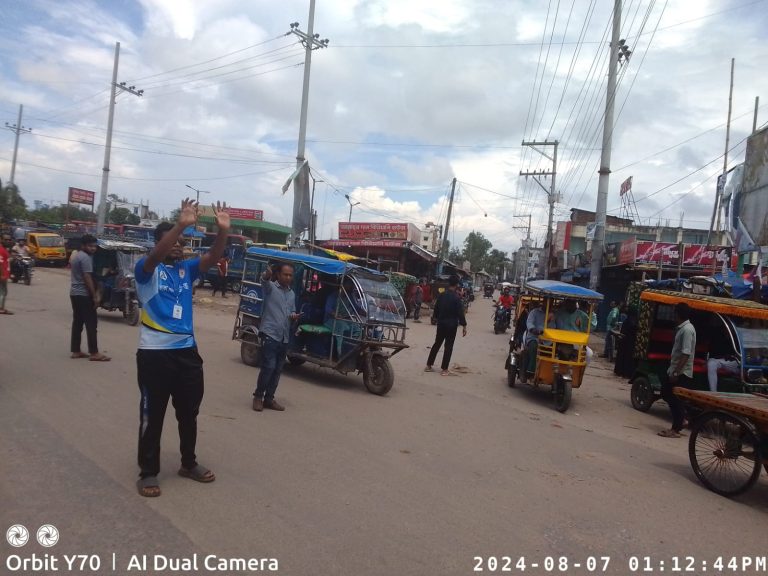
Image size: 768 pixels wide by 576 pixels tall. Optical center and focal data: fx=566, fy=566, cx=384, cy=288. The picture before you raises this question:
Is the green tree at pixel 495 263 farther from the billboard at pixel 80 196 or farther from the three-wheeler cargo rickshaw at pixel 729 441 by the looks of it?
the three-wheeler cargo rickshaw at pixel 729 441

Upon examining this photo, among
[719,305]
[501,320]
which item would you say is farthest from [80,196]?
[719,305]

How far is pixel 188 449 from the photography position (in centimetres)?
430

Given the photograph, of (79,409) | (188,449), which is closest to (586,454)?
(188,449)

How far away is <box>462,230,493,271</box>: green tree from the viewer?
341ft

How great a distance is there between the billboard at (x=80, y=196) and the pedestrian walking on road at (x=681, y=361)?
7446 cm

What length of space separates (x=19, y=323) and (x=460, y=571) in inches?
455

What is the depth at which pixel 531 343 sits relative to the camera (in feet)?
31.3

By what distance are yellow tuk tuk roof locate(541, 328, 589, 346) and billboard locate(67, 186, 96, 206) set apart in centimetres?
7239

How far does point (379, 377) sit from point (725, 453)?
4603mm

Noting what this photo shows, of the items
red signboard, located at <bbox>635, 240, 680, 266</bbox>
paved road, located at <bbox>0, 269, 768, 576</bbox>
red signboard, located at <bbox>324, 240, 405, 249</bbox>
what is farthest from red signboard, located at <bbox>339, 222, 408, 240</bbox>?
paved road, located at <bbox>0, 269, 768, 576</bbox>

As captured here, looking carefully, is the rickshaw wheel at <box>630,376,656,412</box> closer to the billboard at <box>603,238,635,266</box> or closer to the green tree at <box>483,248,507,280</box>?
the billboard at <box>603,238,635,266</box>

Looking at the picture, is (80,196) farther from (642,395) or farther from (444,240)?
(642,395)

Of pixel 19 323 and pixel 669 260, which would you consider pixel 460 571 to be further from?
pixel 669 260

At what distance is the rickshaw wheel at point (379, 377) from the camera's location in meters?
8.43
